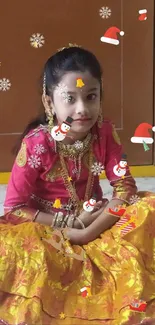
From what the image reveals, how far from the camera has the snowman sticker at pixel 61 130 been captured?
0.99 metres

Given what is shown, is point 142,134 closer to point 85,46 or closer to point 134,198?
Result: point 134,198

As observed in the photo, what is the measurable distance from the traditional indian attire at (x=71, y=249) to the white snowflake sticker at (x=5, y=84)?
20.1 inches

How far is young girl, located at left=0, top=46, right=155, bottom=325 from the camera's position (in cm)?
96

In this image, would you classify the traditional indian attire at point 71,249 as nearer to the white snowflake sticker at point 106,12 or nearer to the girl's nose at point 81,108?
the girl's nose at point 81,108

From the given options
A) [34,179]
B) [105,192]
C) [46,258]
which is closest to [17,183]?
[34,179]

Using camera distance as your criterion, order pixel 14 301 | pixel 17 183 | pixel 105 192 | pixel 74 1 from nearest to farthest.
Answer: pixel 14 301, pixel 17 183, pixel 74 1, pixel 105 192

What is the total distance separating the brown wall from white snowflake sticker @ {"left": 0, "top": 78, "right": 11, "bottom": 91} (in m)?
0.01

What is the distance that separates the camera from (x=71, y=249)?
104cm

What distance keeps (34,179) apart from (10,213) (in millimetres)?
83

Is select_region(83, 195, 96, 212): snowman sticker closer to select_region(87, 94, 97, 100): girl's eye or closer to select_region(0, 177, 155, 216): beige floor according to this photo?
select_region(87, 94, 97, 100): girl's eye

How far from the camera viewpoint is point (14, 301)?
967 millimetres

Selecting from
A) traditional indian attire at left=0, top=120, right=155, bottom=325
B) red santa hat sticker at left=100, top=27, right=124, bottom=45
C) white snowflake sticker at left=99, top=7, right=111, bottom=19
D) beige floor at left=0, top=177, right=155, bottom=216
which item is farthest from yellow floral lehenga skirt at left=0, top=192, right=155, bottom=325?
beige floor at left=0, top=177, right=155, bottom=216

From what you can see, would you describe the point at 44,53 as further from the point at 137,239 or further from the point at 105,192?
the point at 137,239

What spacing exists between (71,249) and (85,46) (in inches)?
31.8
